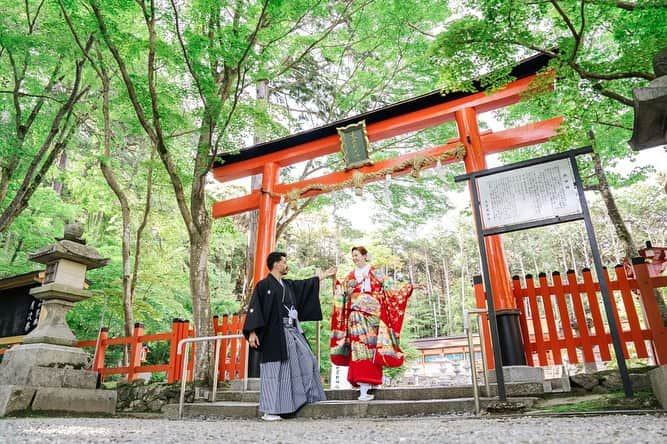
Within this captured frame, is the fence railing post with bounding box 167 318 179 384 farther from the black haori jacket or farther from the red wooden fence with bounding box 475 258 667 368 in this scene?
the red wooden fence with bounding box 475 258 667 368

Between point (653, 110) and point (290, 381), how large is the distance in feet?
13.3

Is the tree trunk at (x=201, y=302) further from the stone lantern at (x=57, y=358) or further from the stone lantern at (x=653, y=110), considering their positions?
the stone lantern at (x=653, y=110)

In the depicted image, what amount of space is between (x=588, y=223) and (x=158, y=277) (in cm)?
1044

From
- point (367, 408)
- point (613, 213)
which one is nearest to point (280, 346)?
point (367, 408)

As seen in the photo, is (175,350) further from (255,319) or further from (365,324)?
(365,324)

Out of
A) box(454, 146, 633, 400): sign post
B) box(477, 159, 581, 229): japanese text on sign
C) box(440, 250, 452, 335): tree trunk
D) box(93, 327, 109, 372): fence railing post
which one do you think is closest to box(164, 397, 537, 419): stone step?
box(454, 146, 633, 400): sign post

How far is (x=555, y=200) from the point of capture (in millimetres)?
3986

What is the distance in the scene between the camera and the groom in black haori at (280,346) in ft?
14.1

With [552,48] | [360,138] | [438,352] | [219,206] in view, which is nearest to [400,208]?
[360,138]

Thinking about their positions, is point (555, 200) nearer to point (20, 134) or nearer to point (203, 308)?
point (203, 308)

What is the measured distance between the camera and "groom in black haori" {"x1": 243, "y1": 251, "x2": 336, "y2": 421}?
14.1 ft

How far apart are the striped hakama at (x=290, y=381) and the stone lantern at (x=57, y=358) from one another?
3.17 metres

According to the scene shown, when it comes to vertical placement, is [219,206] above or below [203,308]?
above

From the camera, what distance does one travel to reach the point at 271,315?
14.9 feet
